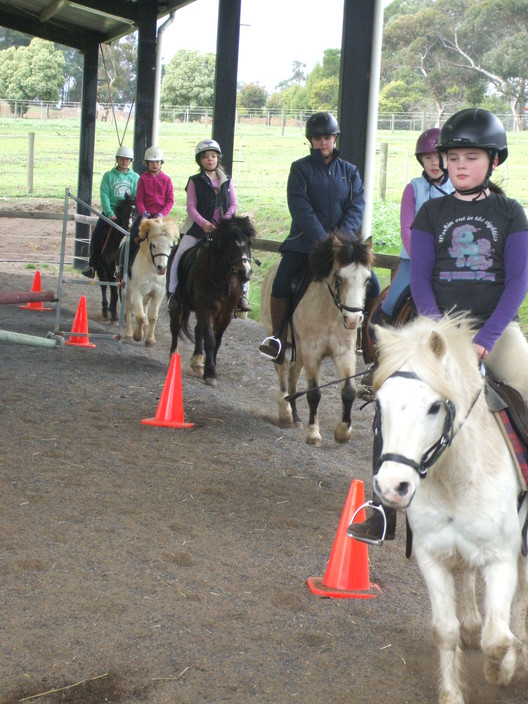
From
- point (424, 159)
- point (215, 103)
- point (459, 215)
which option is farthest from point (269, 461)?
point (215, 103)

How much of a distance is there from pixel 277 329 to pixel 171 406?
1.24m

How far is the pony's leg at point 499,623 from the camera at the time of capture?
10.1 feet

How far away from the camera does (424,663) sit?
12.5ft

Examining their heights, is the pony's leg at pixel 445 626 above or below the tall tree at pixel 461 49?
below

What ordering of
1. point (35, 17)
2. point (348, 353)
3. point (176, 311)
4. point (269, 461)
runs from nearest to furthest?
1. point (269, 461)
2. point (348, 353)
3. point (176, 311)
4. point (35, 17)

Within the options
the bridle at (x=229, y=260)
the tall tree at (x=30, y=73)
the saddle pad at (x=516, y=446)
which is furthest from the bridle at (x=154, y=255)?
the tall tree at (x=30, y=73)

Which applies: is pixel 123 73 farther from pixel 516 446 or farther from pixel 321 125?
pixel 516 446

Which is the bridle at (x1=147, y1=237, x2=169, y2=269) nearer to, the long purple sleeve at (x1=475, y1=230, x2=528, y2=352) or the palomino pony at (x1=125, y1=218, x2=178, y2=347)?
the palomino pony at (x1=125, y1=218, x2=178, y2=347)

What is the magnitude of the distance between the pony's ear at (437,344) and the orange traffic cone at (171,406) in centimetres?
495

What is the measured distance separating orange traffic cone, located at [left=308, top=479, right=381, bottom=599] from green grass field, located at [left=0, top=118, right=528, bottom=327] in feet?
31.6

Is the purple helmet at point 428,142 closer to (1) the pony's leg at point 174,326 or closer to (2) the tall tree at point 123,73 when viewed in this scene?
(1) the pony's leg at point 174,326

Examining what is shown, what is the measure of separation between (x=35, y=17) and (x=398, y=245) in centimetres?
963

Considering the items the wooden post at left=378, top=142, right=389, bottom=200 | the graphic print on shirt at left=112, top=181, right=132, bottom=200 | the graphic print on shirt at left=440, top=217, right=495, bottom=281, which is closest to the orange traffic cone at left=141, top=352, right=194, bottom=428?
the graphic print on shirt at left=440, top=217, right=495, bottom=281

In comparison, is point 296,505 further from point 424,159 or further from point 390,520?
point 424,159
